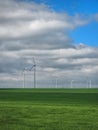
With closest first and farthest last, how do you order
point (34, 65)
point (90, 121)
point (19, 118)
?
point (90, 121) < point (19, 118) < point (34, 65)

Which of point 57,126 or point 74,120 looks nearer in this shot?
point 57,126

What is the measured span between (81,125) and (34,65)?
99606 millimetres

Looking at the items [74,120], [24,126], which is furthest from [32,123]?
[74,120]

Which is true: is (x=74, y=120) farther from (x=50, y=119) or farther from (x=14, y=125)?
(x=14, y=125)

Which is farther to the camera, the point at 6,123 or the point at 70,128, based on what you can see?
the point at 6,123

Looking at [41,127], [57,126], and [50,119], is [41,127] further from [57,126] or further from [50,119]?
[50,119]

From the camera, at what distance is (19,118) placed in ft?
89.1

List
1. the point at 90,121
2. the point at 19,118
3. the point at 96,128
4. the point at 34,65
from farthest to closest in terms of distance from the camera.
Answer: the point at 34,65, the point at 19,118, the point at 90,121, the point at 96,128

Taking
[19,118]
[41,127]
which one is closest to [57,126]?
[41,127]

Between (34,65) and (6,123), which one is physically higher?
(34,65)

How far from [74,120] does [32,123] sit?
331 centimetres

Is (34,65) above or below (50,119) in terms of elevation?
above

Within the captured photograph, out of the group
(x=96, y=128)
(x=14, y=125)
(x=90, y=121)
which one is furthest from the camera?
(x=90, y=121)

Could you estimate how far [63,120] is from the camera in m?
25.7
